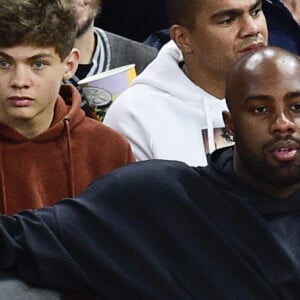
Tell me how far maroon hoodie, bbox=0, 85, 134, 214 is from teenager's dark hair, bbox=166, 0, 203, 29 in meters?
0.40

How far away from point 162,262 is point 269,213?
7.7 inches

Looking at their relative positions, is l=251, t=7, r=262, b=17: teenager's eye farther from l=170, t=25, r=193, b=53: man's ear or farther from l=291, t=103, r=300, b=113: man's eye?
l=291, t=103, r=300, b=113: man's eye

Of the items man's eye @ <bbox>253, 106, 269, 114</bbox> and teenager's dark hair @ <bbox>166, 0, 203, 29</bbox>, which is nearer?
man's eye @ <bbox>253, 106, 269, 114</bbox>

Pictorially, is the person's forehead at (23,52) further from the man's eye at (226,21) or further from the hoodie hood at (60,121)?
the man's eye at (226,21)

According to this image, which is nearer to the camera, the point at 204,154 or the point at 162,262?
the point at 162,262

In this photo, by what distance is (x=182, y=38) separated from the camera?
2678mm

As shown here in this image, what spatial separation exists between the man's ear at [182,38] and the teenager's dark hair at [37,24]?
381 mm

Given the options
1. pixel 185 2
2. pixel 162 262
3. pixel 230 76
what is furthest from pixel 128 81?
pixel 162 262

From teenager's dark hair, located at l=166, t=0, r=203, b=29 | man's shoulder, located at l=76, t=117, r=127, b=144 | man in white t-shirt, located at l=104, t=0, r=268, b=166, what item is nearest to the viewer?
man's shoulder, located at l=76, t=117, r=127, b=144

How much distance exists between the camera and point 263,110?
203 cm

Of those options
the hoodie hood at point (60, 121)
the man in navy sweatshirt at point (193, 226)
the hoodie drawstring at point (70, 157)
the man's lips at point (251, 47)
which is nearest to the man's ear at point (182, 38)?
the man's lips at point (251, 47)

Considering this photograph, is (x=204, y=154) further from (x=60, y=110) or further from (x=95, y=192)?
(x=95, y=192)

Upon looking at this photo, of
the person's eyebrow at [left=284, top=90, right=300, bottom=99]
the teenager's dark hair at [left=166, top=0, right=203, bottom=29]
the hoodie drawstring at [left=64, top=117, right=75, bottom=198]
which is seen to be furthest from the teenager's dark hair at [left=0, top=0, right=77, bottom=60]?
the person's eyebrow at [left=284, top=90, right=300, bottom=99]

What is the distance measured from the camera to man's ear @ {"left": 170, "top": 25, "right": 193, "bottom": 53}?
8.73 ft
